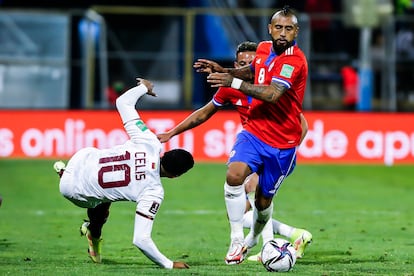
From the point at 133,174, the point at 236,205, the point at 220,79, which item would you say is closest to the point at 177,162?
the point at 133,174

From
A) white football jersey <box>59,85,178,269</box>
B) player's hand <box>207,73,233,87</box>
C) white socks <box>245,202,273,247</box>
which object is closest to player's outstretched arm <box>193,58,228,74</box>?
player's hand <box>207,73,233,87</box>

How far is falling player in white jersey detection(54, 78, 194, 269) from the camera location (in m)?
10.4

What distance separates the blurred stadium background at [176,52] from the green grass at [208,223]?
2.83m

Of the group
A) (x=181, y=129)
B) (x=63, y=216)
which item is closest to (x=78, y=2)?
(x=63, y=216)

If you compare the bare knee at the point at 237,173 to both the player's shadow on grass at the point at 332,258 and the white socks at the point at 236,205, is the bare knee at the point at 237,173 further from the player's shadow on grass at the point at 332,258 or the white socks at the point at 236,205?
the player's shadow on grass at the point at 332,258

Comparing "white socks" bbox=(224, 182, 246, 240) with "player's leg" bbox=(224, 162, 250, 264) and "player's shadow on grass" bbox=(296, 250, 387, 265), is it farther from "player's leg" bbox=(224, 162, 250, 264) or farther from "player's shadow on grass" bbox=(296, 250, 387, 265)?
"player's shadow on grass" bbox=(296, 250, 387, 265)

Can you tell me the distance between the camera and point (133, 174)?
1053cm

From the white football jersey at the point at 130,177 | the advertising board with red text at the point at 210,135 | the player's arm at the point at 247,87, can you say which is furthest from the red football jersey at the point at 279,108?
the advertising board with red text at the point at 210,135

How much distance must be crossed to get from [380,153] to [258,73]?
13.7 metres

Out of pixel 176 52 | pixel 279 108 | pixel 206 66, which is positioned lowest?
pixel 279 108

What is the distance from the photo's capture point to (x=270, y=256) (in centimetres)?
1064

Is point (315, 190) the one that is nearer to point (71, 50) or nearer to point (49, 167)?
point (49, 167)

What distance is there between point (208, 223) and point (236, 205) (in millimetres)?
4637

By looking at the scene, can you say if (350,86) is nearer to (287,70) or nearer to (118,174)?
(287,70)
